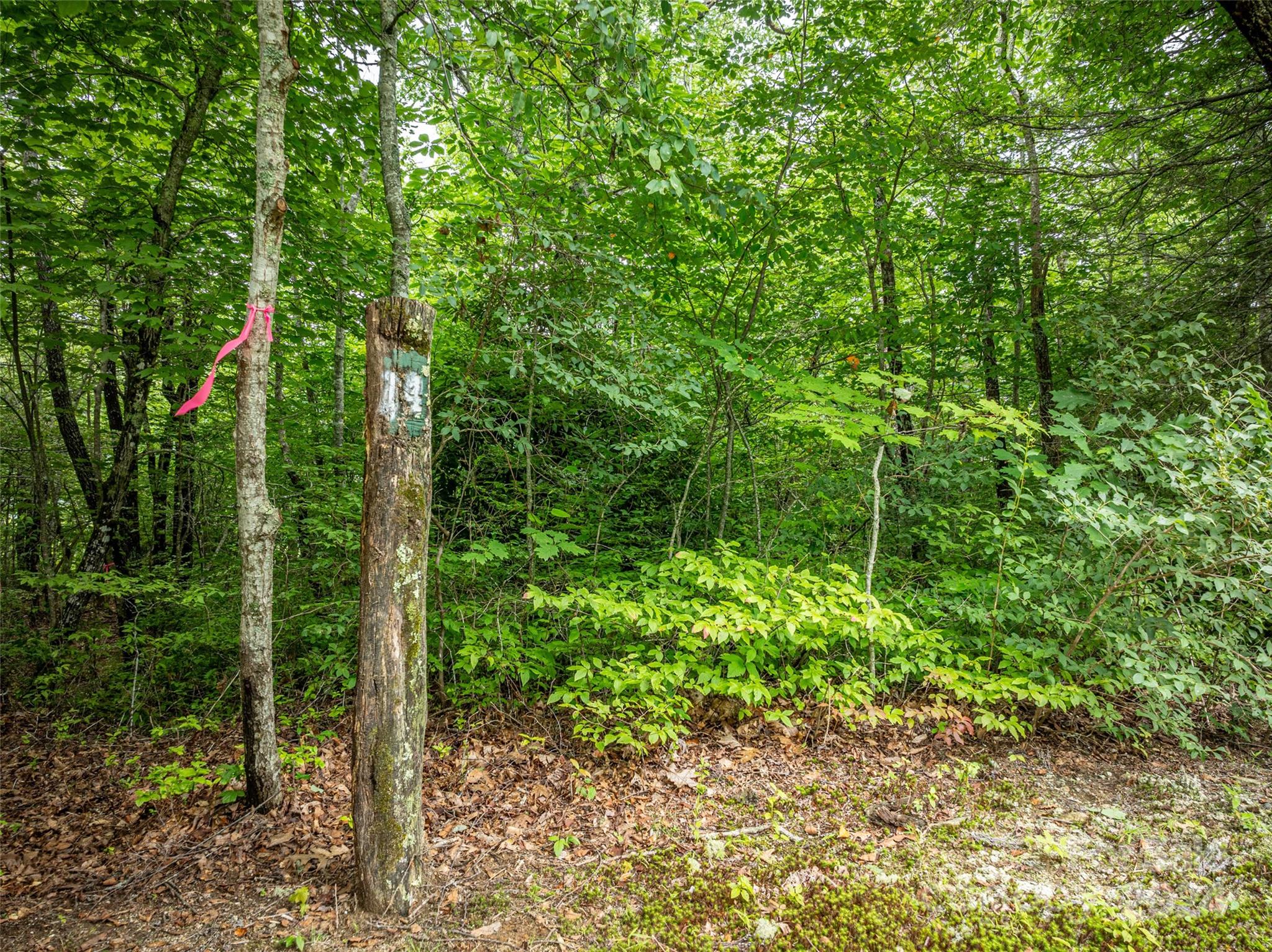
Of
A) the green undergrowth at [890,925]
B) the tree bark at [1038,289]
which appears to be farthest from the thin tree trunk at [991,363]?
the green undergrowth at [890,925]

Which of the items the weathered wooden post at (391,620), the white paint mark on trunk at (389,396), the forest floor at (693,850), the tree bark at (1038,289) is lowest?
the forest floor at (693,850)

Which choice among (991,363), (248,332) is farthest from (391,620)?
(991,363)

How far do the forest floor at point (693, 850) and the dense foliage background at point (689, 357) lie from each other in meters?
0.38

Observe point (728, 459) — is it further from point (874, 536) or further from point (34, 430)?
point (34, 430)

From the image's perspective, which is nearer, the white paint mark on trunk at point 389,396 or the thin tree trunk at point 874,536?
the white paint mark on trunk at point 389,396

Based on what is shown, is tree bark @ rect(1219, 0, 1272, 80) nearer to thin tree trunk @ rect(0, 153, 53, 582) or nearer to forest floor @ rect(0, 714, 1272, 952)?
forest floor @ rect(0, 714, 1272, 952)

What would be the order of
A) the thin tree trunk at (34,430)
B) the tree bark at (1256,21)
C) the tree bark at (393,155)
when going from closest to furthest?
the tree bark at (1256,21) → the tree bark at (393,155) → the thin tree trunk at (34,430)

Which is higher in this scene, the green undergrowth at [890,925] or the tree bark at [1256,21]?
the tree bark at [1256,21]

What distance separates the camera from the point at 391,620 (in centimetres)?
254

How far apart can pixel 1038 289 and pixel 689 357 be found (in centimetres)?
454

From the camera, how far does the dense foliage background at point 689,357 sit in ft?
12.7

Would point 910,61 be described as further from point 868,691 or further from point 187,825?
point 187,825

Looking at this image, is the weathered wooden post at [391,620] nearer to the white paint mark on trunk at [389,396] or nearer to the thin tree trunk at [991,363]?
the white paint mark on trunk at [389,396]

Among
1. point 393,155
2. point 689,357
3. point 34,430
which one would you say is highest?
point 393,155
